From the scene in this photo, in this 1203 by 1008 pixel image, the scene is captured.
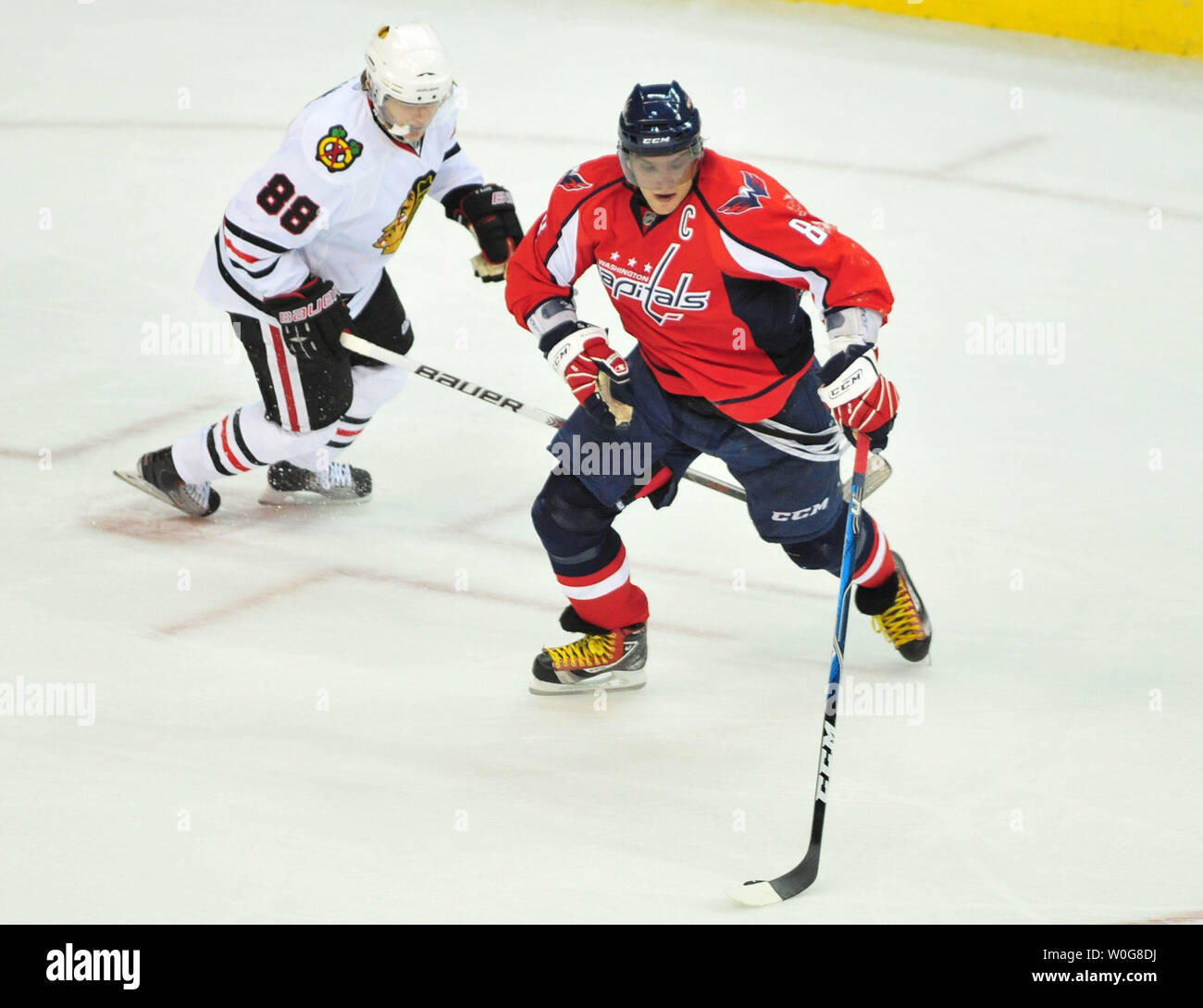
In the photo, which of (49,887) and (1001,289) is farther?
(1001,289)

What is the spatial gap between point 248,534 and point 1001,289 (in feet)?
9.43

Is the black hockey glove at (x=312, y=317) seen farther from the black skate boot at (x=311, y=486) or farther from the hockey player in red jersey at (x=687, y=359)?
the hockey player in red jersey at (x=687, y=359)

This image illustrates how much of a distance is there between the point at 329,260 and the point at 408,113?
461 mm

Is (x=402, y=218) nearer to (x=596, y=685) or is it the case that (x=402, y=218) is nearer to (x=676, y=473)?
(x=676, y=473)

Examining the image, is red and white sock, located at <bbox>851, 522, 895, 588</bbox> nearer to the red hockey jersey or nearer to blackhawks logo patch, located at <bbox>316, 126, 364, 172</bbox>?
the red hockey jersey

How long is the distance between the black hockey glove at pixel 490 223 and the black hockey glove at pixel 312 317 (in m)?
0.39

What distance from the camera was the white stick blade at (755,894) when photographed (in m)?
2.82

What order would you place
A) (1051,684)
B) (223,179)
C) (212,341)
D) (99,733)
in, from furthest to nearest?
(223,179), (212,341), (1051,684), (99,733)

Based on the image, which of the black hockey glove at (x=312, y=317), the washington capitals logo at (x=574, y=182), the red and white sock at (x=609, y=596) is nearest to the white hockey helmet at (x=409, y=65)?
the black hockey glove at (x=312, y=317)

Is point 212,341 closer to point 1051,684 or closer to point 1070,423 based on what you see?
point 1070,423

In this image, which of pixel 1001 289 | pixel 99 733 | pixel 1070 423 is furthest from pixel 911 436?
pixel 99 733

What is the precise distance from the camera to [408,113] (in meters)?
3.90

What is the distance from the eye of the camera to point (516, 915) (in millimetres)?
2791

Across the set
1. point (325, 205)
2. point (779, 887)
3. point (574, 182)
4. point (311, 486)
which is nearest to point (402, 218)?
point (325, 205)
